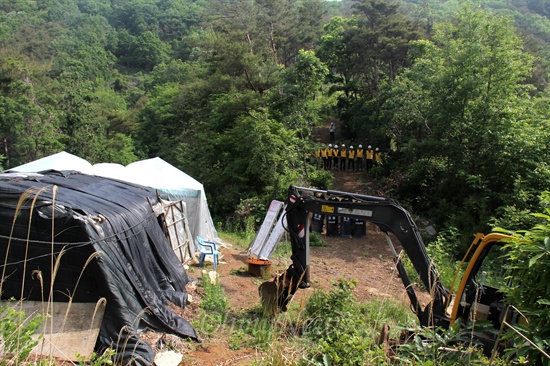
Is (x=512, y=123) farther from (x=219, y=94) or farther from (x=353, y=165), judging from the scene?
→ (x=219, y=94)

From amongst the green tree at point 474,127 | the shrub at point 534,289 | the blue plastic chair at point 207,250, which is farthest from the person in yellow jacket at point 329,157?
the shrub at point 534,289

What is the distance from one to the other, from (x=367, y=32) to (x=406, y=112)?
8005mm

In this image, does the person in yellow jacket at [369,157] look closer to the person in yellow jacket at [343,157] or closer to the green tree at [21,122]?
the person in yellow jacket at [343,157]

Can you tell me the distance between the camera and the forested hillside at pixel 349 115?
48.6 ft

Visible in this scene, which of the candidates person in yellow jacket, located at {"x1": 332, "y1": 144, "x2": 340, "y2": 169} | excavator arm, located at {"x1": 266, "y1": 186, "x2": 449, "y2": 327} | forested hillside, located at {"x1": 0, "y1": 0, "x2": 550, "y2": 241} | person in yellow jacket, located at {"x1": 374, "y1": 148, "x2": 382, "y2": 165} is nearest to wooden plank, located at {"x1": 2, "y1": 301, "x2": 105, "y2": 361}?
excavator arm, located at {"x1": 266, "y1": 186, "x2": 449, "y2": 327}

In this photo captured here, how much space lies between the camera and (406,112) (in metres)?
18.0

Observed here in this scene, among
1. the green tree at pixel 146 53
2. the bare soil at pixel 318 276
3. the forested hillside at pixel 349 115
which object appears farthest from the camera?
the green tree at pixel 146 53

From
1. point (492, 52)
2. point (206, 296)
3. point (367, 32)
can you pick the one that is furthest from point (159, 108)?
point (206, 296)

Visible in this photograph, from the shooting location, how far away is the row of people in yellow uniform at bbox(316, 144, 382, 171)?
2139 centimetres

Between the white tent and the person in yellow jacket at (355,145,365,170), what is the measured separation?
10.3 m

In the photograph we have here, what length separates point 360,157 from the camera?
869 inches

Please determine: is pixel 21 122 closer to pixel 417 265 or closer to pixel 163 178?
pixel 163 178

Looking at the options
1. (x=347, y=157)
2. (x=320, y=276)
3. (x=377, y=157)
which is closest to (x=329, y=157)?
(x=347, y=157)

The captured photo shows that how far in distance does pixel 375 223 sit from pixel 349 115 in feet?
68.3
